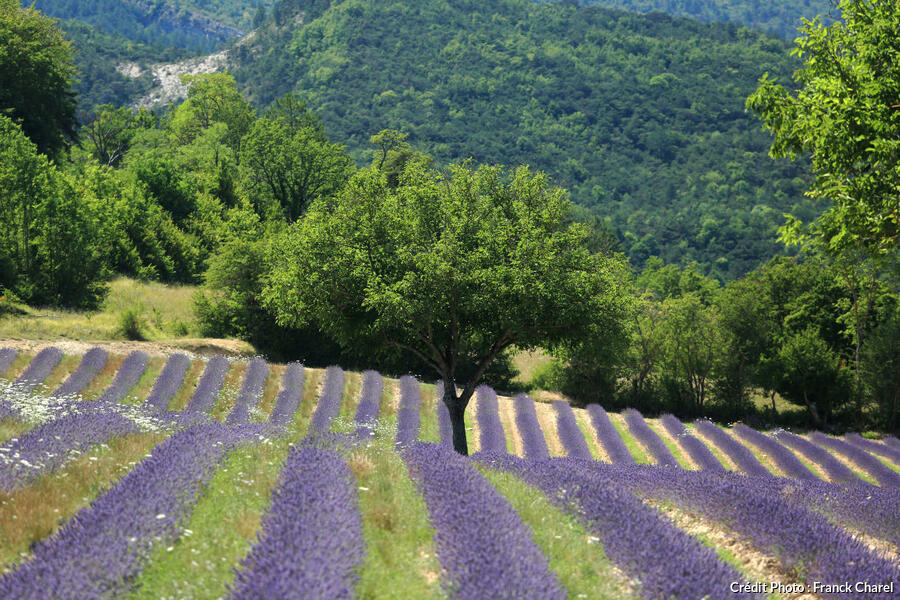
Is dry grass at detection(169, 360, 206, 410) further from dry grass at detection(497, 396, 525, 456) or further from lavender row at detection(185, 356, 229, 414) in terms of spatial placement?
dry grass at detection(497, 396, 525, 456)

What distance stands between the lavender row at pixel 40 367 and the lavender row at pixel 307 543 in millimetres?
19346

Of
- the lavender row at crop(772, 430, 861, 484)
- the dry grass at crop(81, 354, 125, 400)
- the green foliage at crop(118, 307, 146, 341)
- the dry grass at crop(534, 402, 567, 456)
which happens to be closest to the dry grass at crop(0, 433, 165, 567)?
the dry grass at crop(81, 354, 125, 400)

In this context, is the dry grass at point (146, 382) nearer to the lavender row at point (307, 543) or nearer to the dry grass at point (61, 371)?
the dry grass at point (61, 371)

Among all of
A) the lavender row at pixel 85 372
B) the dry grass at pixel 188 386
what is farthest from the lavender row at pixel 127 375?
the dry grass at pixel 188 386

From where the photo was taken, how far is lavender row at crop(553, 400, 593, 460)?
82.3 feet

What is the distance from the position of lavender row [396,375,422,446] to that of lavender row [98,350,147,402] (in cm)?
946

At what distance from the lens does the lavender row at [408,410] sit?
2470 cm

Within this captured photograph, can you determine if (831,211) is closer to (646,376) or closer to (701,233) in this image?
(646,376)

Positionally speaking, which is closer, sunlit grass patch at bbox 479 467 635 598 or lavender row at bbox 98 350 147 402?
sunlit grass patch at bbox 479 467 635 598

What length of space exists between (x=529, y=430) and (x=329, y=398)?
8.12 metres

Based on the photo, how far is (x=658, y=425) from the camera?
32.9m

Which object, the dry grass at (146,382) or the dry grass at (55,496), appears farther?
the dry grass at (146,382)

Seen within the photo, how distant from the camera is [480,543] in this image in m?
6.12

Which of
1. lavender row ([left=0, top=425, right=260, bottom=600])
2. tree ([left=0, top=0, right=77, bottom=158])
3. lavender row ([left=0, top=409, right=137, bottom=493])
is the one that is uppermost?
tree ([left=0, top=0, right=77, bottom=158])
